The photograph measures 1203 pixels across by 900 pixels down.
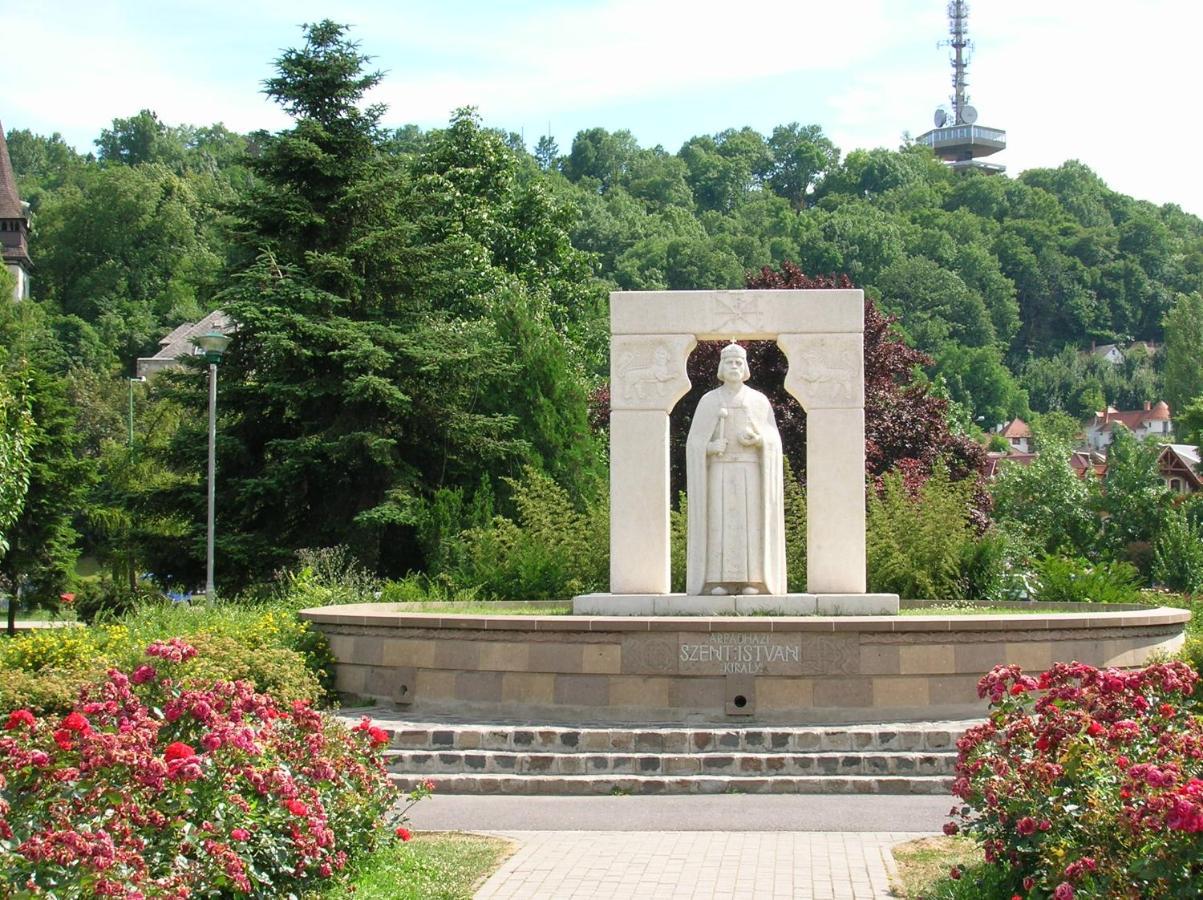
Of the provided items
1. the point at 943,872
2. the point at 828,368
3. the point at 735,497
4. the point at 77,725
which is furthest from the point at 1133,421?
the point at 77,725

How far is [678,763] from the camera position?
1195 centimetres

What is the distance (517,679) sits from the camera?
13.6m

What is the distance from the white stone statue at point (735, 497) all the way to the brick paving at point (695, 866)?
568cm

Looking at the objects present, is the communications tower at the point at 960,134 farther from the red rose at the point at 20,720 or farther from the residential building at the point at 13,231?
the red rose at the point at 20,720

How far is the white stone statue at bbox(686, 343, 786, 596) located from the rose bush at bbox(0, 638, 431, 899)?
760cm

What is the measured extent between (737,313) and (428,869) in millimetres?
8981

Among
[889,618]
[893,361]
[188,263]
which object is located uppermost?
[188,263]

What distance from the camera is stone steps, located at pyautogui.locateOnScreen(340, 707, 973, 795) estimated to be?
37.8ft

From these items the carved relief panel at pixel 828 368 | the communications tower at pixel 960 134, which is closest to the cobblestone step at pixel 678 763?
the carved relief panel at pixel 828 368

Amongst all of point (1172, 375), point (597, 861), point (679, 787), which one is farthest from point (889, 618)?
point (1172, 375)

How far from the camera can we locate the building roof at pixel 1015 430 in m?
101

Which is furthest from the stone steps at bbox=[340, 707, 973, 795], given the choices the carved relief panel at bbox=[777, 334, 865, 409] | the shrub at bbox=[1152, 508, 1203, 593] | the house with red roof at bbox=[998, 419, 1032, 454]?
the house with red roof at bbox=[998, 419, 1032, 454]

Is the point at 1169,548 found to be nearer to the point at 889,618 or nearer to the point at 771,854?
the point at 889,618

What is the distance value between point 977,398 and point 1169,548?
7198 centimetres
